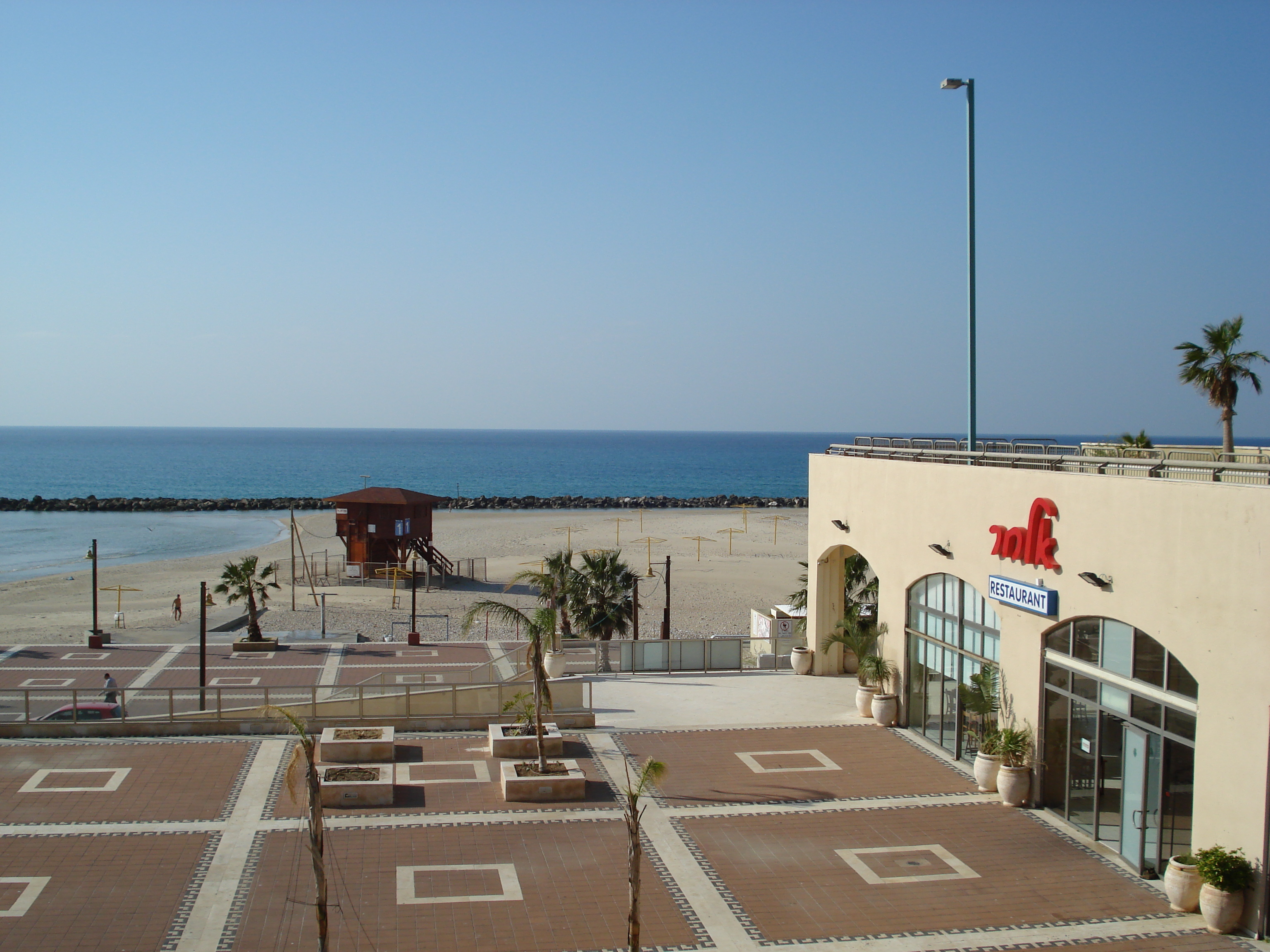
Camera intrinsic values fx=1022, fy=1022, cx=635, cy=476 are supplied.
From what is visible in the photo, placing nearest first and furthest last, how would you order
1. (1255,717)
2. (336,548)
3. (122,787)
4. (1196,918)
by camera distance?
(1255,717) < (1196,918) < (122,787) < (336,548)

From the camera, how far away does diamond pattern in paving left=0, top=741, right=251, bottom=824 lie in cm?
1552

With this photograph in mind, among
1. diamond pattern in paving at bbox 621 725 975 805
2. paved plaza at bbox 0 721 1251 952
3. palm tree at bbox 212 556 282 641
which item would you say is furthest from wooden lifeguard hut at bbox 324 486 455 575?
diamond pattern in paving at bbox 621 725 975 805

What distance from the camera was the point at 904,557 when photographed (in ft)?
68.8

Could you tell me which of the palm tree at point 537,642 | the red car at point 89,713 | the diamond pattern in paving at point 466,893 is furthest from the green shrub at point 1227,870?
the red car at point 89,713

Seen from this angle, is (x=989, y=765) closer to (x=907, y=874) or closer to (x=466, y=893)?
(x=907, y=874)

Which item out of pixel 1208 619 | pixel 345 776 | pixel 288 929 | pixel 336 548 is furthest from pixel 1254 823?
pixel 336 548

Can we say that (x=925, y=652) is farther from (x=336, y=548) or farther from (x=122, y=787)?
(x=336, y=548)

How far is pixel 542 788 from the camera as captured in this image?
16703mm

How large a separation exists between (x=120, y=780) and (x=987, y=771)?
14.5 m

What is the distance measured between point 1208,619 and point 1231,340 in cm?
1576

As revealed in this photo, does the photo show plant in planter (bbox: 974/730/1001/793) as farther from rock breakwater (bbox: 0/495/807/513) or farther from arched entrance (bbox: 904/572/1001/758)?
rock breakwater (bbox: 0/495/807/513)

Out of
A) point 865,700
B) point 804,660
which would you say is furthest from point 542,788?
point 804,660

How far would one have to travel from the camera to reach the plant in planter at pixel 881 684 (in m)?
21.2

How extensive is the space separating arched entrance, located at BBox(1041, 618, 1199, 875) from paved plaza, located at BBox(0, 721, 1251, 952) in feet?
2.16
